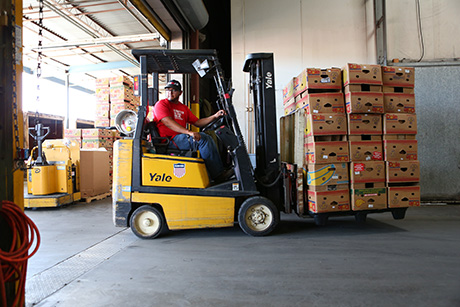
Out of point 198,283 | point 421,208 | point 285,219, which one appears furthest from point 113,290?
point 421,208

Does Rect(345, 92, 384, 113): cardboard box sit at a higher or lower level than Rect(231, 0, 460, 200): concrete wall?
lower

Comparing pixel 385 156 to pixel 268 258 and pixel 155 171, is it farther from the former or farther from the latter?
pixel 155 171

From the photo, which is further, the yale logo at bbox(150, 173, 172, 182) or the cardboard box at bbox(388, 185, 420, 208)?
the cardboard box at bbox(388, 185, 420, 208)

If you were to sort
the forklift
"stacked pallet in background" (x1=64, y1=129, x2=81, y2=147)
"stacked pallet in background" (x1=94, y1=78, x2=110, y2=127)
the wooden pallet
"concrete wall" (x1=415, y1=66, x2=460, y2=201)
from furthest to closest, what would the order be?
"stacked pallet in background" (x1=94, y1=78, x2=110, y2=127) → "stacked pallet in background" (x1=64, y1=129, x2=81, y2=147) → the wooden pallet → "concrete wall" (x1=415, y1=66, x2=460, y2=201) → the forklift

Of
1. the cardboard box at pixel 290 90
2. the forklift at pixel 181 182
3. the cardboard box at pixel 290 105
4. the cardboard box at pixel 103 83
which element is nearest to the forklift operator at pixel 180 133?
the forklift at pixel 181 182

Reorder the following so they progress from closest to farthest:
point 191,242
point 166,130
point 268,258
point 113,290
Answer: point 113,290 < point 268,258 < point 191,242 < point 166,130

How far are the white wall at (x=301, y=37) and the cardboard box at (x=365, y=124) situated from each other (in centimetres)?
355

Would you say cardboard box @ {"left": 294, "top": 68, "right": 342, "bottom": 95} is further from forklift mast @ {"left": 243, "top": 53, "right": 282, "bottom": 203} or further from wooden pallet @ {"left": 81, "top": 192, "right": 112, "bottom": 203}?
wooden pallet @ {"left": 81, "top": 192, "right": 112, "bottom": 203}

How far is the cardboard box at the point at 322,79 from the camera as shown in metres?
4.50

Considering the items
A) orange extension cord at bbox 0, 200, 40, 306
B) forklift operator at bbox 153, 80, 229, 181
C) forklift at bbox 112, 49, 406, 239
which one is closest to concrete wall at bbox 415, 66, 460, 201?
forklift at bbox 112, 49, 406, 239

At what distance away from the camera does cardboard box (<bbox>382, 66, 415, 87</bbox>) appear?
4.62 metres

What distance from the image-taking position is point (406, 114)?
4.57m

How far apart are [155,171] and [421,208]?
596 cm

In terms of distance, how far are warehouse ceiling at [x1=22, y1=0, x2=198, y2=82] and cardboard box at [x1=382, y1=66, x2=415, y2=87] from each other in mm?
4497
